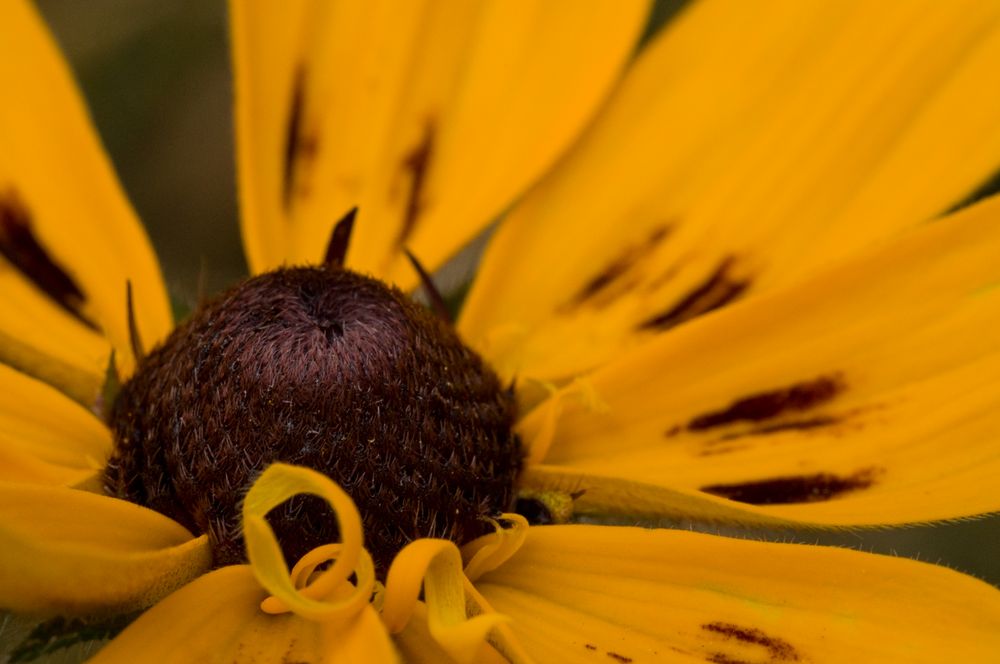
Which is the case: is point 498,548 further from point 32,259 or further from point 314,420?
point 32,259

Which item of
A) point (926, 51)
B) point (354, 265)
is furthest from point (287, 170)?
point (926, 51)

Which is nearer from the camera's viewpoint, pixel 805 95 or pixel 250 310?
pixel 250 310

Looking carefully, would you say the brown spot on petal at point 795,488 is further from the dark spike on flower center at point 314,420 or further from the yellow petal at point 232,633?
the yellow petal at point 232,633

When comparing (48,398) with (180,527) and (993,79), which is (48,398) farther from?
A: (993,79)

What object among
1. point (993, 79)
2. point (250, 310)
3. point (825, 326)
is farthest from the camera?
point (993, 79)

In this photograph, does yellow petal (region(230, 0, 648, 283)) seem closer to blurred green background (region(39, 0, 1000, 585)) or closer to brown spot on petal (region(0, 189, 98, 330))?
brown spot on petal (region(0, 189, 98, 330))

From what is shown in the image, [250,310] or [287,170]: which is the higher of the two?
[287,170]
